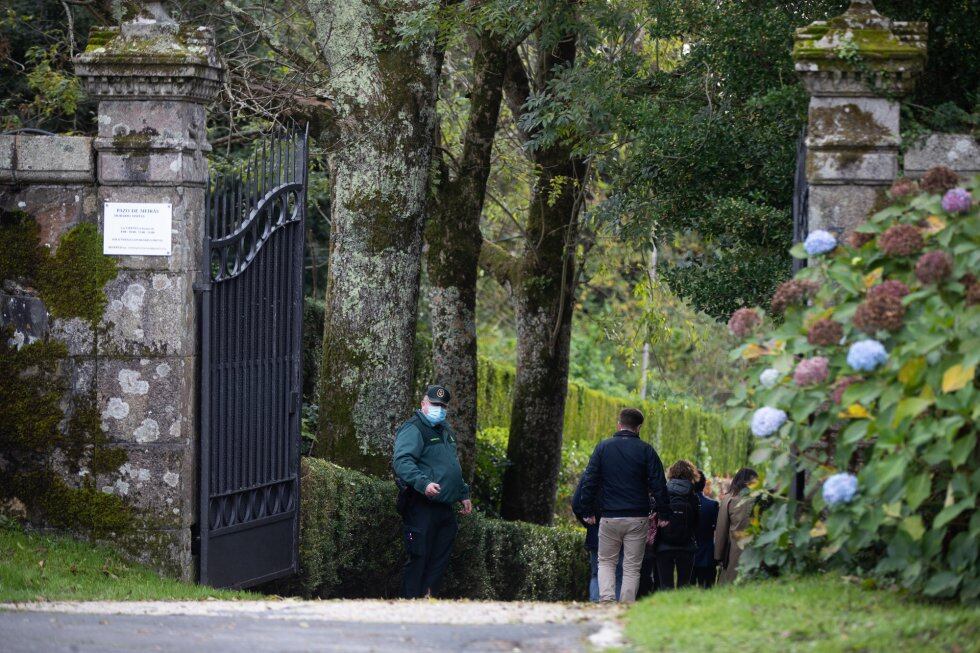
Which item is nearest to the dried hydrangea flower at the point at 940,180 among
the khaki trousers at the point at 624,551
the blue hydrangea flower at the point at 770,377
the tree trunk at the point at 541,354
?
the blue hydrangea flower at the point at 770,377

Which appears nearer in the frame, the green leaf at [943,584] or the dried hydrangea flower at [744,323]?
the green leaf at [943,584]

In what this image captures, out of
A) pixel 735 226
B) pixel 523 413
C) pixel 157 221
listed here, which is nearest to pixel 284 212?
pixel 157 221

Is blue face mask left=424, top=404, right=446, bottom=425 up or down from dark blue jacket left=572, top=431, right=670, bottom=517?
up

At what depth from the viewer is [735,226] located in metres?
9.79

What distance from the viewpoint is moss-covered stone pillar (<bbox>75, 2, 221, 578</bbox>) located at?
799cm

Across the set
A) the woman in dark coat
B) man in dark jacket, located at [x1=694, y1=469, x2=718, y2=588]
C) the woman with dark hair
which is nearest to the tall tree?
man in dark jacket, located at [x1=694, y1=469, x2=718, y2=588]

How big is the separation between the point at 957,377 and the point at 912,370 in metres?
0.28

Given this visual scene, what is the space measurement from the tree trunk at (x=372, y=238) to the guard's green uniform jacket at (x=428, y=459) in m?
1.49

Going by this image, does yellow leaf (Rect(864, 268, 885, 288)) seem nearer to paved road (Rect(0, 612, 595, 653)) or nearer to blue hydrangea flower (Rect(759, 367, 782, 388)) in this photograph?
blue hydrangea flower (Rect(759, 367, 782, 388))

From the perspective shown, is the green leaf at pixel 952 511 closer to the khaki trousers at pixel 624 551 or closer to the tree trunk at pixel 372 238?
the khaki trousers at pixel 624 551

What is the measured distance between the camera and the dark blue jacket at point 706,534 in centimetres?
1140

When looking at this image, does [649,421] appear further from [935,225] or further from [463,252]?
[935,225]

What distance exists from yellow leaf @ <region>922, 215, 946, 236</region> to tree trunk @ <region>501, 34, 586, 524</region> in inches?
376

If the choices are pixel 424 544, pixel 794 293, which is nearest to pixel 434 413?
pixel 424 544
